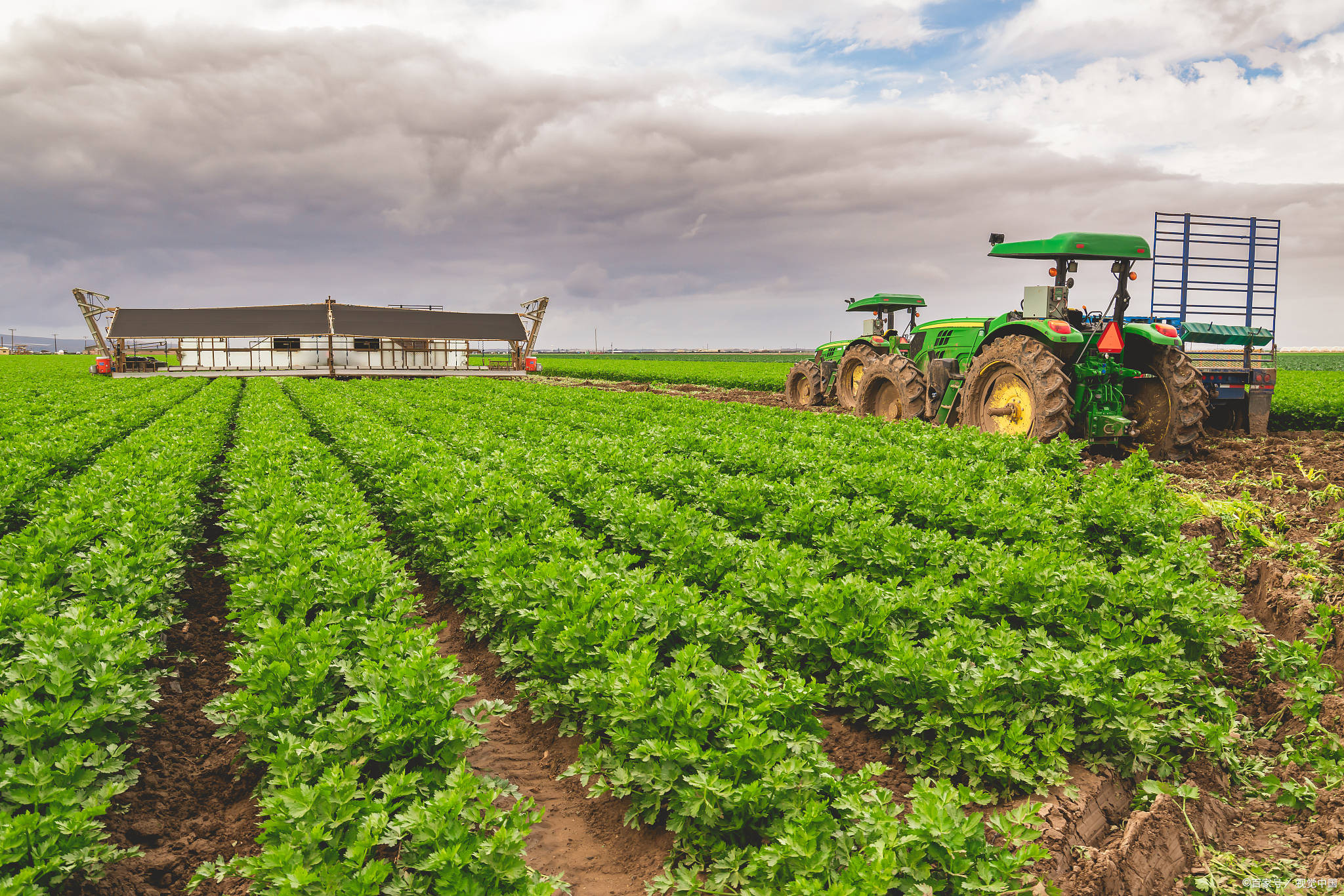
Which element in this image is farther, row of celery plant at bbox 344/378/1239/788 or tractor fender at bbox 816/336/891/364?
tractor fender at bbox 816/336/891/364

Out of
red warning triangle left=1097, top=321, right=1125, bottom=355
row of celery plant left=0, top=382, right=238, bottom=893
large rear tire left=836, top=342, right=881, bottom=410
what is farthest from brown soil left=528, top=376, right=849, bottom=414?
row of celery plant left=0, top=382, right=238, bottom=893

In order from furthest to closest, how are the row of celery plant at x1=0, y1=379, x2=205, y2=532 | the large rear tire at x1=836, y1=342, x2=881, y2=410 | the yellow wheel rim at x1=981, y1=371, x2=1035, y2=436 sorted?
1. the large rear tire at x1=836, y1=342, x2=881, y2=410
2. the yellow wheel rim at x1=981, y1=371, x2=1035, y2=436
3. the row of celery plant at x1=0, y1=379, x2=205, y2=532

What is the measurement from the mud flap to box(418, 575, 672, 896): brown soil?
12653mm

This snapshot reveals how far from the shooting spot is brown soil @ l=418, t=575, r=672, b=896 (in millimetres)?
3395

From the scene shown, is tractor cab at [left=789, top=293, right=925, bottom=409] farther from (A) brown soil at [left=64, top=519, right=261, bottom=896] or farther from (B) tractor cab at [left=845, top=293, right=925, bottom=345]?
(A) brown soil at [left=64, top=519, right=261, bottom=896]

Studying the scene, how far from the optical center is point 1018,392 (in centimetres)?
1112

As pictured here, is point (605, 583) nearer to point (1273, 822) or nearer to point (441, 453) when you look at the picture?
point (1273, 822)

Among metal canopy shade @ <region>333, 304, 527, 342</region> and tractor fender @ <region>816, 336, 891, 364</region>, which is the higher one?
metal canopy shade @ <region>333, 304, 527, 342</region>

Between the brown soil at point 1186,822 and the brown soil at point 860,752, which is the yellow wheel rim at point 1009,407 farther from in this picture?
the brown soil at point 860,752

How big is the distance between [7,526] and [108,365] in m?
35.5

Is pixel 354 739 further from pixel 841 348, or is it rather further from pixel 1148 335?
pixel 841 348

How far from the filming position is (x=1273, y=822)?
142 inches

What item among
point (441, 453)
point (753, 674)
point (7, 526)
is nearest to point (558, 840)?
point (753, 674)

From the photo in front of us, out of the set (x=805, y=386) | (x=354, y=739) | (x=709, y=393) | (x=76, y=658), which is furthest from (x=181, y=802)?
(x=709, y=393)
